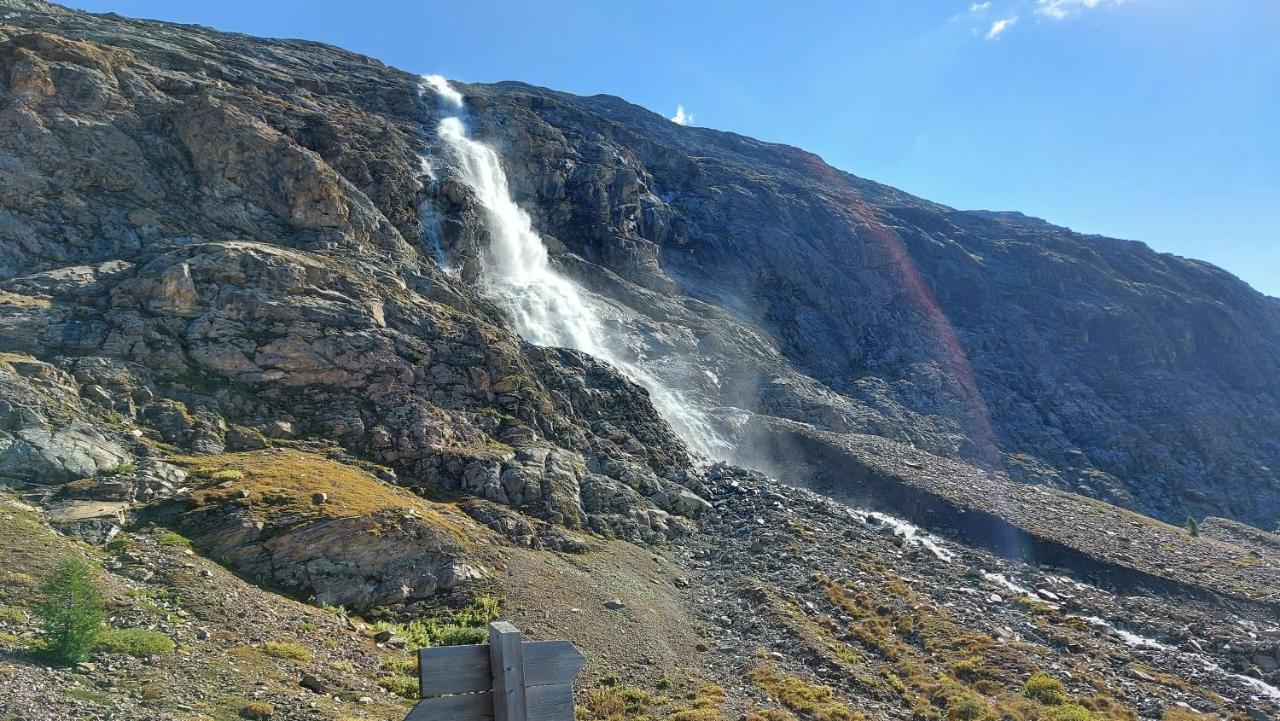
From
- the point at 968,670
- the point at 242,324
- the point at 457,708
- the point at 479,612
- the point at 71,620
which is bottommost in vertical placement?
the point at 479,612

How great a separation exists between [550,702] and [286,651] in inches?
641

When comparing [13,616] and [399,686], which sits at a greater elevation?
[13,616]

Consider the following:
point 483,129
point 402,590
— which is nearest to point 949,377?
point 483,129

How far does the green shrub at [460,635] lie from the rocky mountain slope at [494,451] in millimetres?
1323

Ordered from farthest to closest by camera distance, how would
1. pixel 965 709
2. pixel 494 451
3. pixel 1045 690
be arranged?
pixel 494 451
pixel 1045 690
pixel 965 709

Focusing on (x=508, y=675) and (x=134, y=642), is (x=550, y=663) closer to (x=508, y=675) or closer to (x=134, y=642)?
(x=508, y=675)

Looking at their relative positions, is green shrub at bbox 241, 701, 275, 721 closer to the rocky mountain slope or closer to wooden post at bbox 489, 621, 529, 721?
the rocky mountain slope

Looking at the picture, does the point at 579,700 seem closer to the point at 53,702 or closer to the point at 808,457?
the point at 53,702

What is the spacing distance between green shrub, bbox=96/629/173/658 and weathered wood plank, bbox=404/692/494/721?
1446 cm

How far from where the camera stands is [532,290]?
71.4 m

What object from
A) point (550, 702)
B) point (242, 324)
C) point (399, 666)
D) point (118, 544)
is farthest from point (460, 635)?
point (242, 324)

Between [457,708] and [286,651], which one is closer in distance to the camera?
[457,708]

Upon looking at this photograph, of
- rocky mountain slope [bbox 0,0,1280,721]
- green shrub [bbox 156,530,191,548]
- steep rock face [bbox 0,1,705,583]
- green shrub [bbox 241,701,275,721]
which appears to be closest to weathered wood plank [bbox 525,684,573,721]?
rocky mountain slope [bbox 0,0,1280,721]

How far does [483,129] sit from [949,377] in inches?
2720
